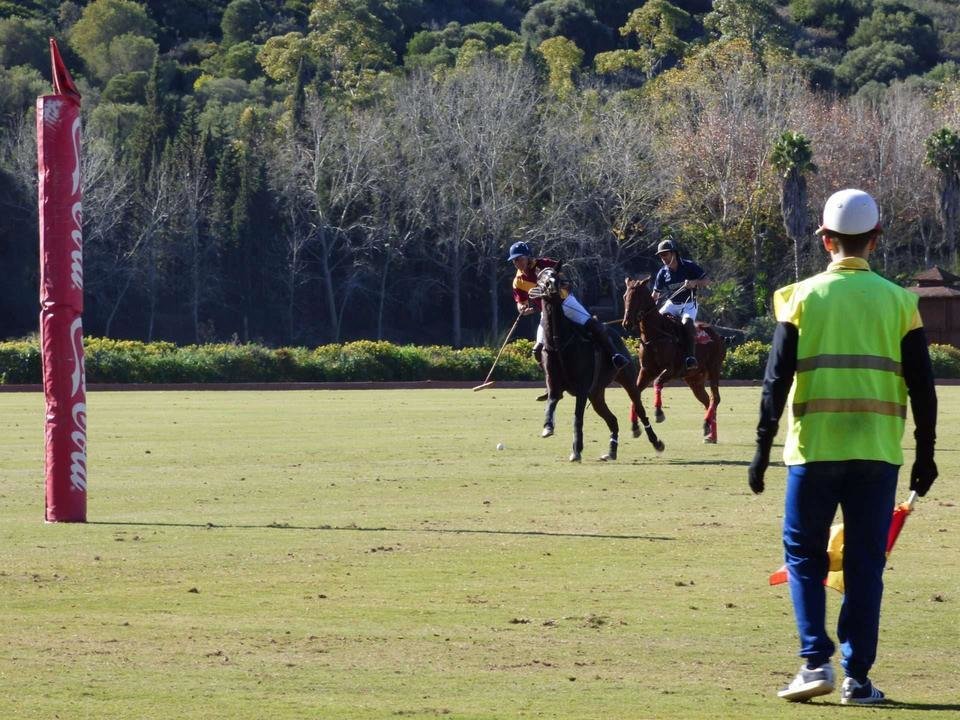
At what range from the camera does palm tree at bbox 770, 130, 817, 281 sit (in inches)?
2625

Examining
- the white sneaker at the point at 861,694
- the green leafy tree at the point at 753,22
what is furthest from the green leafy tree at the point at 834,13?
the white sneaker at the point at 861,694

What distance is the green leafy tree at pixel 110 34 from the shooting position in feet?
406

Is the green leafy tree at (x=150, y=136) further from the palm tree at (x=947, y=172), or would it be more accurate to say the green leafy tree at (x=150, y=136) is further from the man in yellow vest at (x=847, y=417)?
the man in yellow vest at (x=847, y=417)

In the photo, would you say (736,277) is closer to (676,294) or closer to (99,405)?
(99,405)

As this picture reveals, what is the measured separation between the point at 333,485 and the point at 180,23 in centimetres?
13137

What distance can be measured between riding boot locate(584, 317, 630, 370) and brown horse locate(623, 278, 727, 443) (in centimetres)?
125

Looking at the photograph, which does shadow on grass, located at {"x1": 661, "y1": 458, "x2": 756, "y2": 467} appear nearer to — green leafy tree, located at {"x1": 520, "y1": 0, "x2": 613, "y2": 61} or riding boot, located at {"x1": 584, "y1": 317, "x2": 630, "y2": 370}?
riding boot, located at {"x1": 584, "y1": 317, "x2": 630, "y2": 370}

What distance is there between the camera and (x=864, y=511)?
21.7 feet

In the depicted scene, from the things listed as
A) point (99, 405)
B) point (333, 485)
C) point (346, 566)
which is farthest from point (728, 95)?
point (346, 566)

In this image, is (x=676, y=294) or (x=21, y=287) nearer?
(x=676, y=294)

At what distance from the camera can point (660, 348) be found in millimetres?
20531

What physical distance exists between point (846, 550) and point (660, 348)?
13.9 metres

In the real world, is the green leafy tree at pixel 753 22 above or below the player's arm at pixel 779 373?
above

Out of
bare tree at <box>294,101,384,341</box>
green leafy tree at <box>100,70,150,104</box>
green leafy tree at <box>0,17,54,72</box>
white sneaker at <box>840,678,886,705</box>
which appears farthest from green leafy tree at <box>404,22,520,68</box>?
white sneaker at <box>840,678,886,705</box>
